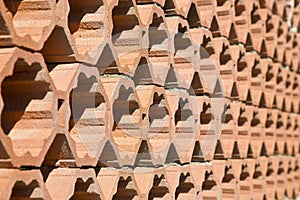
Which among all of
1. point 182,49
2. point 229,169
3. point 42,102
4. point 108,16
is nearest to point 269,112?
point 229,169

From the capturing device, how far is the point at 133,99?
33.9 inches

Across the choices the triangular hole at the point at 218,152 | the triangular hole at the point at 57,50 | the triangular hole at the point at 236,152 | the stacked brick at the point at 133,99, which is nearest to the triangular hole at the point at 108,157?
the stacked brick at the point at 133,99

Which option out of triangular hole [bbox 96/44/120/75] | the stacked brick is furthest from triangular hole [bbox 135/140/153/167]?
triangular hole [bbox 96/44/120/75]

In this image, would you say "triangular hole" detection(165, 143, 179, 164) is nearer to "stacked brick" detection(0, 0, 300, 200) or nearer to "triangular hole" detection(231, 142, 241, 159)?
→ "stacked brick" detection(0, 0, 300, 200)

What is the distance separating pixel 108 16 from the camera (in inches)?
31.3

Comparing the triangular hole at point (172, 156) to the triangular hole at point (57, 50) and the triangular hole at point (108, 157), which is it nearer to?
the triangular hole at point (108, 157)

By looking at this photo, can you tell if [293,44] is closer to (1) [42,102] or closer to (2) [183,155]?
(2) [183,155]

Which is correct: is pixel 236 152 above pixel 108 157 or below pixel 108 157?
below

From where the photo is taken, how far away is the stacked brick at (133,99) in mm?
656

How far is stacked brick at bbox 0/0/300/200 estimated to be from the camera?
0.66 meters

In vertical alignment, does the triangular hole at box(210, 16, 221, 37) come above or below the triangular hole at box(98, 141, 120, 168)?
below

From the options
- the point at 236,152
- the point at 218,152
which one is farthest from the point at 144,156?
the point at 236,152

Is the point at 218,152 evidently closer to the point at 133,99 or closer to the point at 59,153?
the point at 133,99

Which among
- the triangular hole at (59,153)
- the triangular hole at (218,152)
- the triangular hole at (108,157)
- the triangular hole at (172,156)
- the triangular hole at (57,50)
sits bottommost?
the triangular hole at (218,152)
